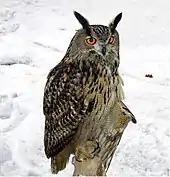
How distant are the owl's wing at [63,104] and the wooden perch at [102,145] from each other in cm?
21

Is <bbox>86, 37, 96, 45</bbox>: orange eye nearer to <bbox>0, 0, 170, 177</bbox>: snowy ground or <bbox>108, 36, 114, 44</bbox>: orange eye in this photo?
<bbox>108, 36, 114, 44</bbox>: orange eye

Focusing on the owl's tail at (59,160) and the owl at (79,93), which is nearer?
the owl at (79,93)

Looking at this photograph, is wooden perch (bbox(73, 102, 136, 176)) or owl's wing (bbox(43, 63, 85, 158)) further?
owl's wing (bbox(43, 63, 85, 158))

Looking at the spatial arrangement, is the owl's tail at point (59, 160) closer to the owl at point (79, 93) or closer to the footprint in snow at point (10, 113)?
the owl at point (79, 93)

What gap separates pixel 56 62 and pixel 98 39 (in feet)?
12.0

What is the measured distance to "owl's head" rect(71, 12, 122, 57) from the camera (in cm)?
427

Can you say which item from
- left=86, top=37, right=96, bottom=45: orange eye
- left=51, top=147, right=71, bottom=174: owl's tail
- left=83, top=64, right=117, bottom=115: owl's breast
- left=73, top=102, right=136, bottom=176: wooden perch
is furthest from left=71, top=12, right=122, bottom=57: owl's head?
left=51, top=147, right=71, bottom=174: owl's tail

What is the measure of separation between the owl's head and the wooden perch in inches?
15.8

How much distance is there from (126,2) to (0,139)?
4399 mm

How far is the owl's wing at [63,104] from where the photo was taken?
4508 millimetres

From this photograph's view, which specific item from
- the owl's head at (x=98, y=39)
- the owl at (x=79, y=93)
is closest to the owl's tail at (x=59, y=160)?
the owl at (x=79, y=93)

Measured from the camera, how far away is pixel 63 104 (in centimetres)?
453

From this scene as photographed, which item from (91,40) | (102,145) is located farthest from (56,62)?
(102,145)

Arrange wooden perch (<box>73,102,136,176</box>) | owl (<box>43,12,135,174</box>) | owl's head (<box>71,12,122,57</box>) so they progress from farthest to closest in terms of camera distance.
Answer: owl (<box>43,12,135,174</box>) → owl's head (<box>71,12,122,57</box>) → wooden perch (<box>73,102,136,176</box>)
